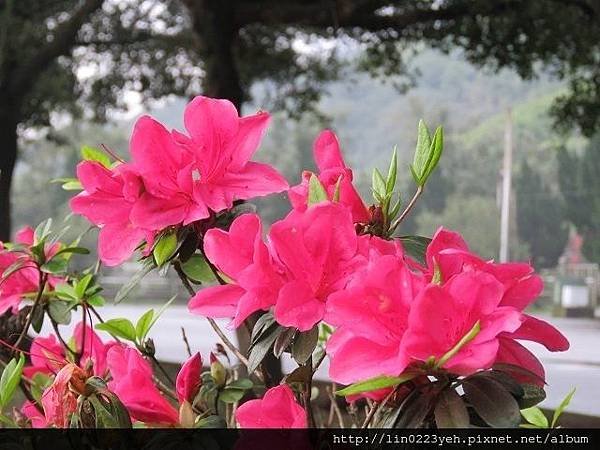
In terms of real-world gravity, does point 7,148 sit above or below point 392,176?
below

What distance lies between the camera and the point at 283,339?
1.17ft

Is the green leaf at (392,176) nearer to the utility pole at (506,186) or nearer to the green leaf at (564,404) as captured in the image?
the green leaf at (564,404)

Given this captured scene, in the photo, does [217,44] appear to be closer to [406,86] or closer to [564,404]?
[406,86]

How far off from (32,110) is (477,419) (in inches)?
143

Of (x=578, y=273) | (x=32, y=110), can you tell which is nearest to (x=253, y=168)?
(x=32, y=110)

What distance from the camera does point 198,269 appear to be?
1.49ft

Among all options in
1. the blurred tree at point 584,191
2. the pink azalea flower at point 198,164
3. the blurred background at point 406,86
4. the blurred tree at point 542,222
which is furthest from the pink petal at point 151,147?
the blurred tree at point 542,222

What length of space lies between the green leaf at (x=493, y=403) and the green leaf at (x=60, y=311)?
15.0 inches

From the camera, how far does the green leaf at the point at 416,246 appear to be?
39 cm

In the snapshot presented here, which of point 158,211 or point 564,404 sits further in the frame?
point 564,404

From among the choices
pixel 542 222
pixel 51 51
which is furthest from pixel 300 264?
pixel 542 222

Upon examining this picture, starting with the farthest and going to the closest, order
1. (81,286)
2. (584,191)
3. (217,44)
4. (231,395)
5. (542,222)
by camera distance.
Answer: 1. (542,222)
2. (584,191)
3. (217,44)
4. (81,286)
5. (231,395)

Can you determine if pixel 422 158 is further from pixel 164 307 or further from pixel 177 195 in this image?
pixel 164 307

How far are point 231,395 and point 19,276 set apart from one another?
20cm
